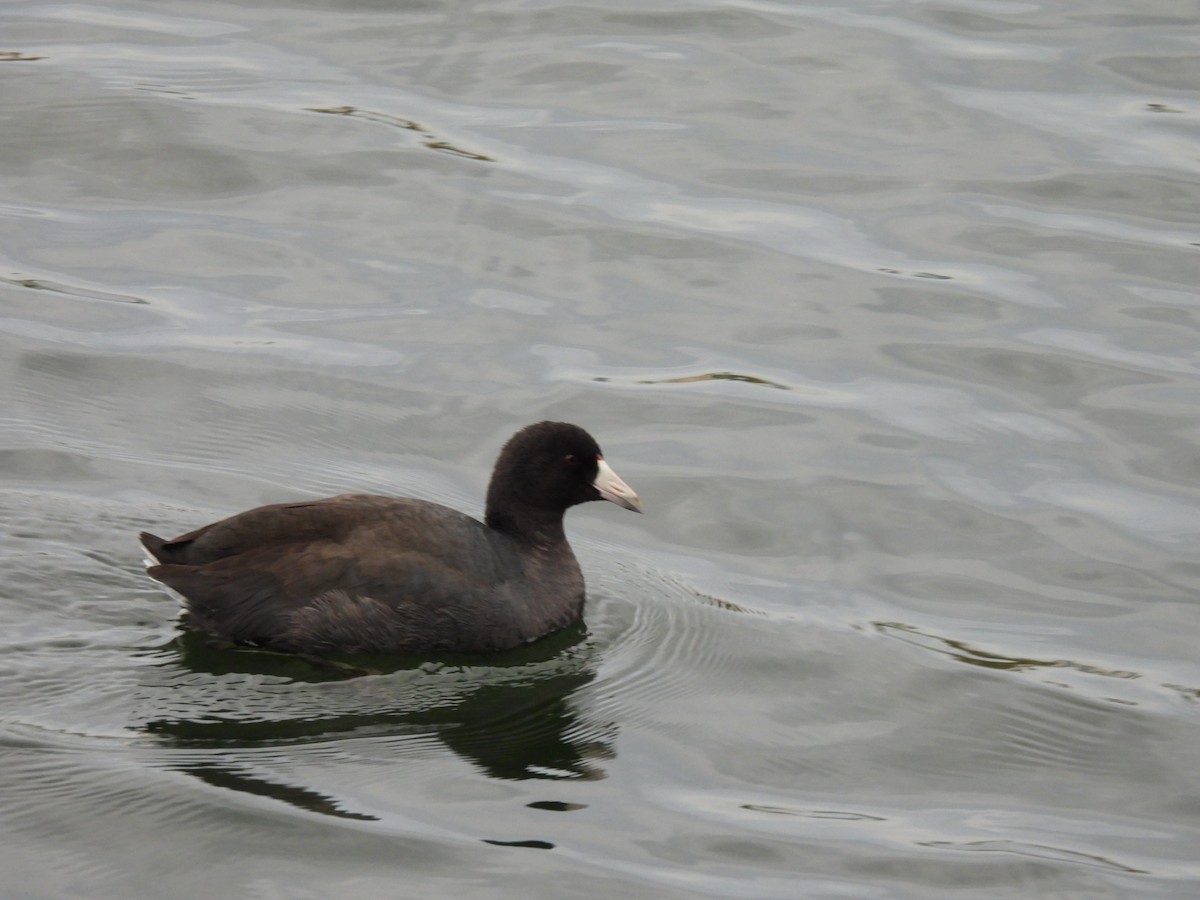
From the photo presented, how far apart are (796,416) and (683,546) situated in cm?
149

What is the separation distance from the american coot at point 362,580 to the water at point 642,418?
16cm

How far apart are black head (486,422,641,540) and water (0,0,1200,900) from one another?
53cm

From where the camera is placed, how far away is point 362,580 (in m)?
7.61

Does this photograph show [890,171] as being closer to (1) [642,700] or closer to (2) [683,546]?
(2) [683,546]

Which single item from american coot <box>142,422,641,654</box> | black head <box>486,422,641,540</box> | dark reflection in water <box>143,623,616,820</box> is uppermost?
black head <box>486,422,641,540</box>

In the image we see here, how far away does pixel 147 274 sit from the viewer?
1141 centimetres

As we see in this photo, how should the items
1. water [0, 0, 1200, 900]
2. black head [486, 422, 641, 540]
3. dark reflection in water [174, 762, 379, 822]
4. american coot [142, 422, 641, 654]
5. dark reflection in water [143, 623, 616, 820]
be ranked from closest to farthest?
dark reflection in water [174, 762, 379, 822], water [0, 0, 1200, 900], dark reflection in water [143, 623, 616, 820], american coot [142, 422, 641, 654], black head [486, 422, 641, 540]

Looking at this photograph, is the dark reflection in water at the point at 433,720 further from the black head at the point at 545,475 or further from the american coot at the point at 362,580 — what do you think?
the black head at the point at 545,475

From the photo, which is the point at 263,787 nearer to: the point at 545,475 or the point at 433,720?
the point at 433,720

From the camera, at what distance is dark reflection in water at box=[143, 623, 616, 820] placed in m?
6.72

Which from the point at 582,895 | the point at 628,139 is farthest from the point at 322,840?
the point at 628,139

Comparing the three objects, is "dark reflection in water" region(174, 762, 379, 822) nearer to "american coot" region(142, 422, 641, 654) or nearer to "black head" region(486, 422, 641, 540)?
"american coot" region(142, 422, 641, 654)

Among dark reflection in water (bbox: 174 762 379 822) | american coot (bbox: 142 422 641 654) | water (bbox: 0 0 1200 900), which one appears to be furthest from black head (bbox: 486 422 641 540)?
dark reflection in water (bbox: 174 762 379 822)

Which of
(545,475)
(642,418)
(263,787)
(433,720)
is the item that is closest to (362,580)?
(433,720)
